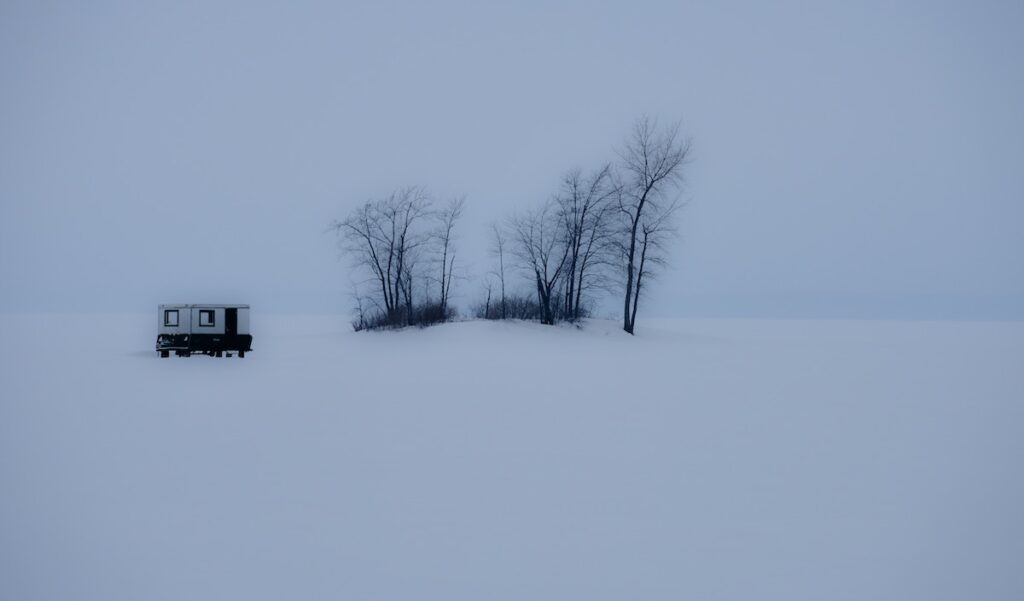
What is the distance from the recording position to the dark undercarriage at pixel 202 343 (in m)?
25.1

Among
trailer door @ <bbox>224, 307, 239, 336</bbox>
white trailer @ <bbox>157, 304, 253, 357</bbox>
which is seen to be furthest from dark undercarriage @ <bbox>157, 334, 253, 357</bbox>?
trailer door @ <bbox>224, 307, 239, 336</bbox>

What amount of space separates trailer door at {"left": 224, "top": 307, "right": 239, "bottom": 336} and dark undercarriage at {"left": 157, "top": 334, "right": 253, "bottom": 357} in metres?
0.15

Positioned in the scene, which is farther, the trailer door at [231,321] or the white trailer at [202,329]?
the trailer door at [231,321]

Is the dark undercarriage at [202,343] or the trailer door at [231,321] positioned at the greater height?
the trailer door at [231,321]

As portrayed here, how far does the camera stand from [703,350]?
27922 millimetres

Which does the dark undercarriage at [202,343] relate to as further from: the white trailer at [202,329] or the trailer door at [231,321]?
the trailer door at [231,321]

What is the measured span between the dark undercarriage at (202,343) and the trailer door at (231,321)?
150 mm

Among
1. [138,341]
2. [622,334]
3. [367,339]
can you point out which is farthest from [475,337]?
[138,341]

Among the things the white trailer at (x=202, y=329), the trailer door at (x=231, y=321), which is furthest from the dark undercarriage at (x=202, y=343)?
the trailer door at (x=231, y=321)

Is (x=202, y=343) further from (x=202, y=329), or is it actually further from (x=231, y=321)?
(x=231, y=321)

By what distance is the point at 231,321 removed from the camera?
25.6 metres

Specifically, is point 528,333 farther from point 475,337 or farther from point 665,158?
point 665,158

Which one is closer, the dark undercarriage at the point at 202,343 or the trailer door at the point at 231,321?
the dark undercarriage at the point at 202,343

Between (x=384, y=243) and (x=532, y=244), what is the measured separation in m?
6.95
